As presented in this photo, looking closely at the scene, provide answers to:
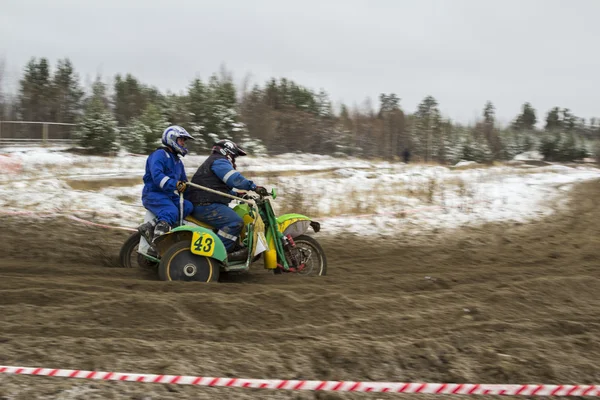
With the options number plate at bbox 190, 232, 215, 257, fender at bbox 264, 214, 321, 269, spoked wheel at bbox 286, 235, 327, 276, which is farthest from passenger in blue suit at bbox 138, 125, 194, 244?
spoked wheel at bbox 286, 235, 327, 276

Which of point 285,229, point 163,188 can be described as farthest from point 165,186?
point 285,229

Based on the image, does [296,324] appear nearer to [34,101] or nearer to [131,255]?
[131,255]

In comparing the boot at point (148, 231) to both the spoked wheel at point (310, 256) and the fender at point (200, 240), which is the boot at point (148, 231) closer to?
the fender at point (200, 240)

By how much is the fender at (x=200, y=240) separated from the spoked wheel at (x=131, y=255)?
56 cm

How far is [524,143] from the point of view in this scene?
218 feet

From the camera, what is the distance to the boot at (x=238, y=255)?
7309 mm

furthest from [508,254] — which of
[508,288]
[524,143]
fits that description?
[524,143]

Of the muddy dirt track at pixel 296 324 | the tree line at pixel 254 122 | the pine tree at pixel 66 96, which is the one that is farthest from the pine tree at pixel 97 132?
the muddy dirt track at pixel 296 324

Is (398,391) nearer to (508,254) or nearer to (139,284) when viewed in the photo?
(139,284)

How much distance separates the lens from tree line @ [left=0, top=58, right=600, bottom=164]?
30.9 meters

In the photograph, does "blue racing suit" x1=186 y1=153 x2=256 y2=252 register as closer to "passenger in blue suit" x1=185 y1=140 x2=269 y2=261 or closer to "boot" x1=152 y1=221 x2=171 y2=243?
"passenger in blue suit" x1=185 y1=140 x2=269 y2=261

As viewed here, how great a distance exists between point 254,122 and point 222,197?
116 feet

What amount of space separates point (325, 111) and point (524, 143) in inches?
1012

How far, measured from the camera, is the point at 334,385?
3.96m
